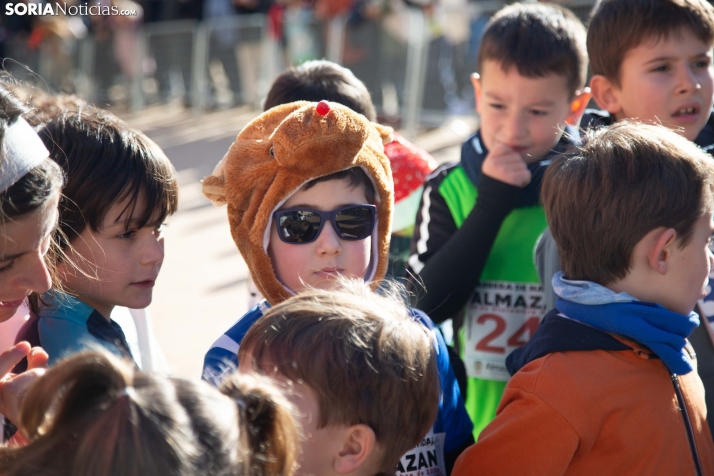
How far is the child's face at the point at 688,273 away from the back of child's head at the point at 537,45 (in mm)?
1019

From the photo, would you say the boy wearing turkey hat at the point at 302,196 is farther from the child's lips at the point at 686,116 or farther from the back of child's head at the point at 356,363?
the child's lips at the point at 686,116

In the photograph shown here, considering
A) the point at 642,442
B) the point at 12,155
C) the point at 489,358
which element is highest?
the point at 12,155

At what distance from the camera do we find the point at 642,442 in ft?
6.05

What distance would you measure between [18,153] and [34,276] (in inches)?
11.3

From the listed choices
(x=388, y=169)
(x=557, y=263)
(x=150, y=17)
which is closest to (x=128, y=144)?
(x=388, y=169)

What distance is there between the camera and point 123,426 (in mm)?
1183

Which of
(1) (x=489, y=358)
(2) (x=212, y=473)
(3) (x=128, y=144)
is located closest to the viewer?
(2) (x=212, y=473)

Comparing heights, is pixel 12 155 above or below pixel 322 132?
above

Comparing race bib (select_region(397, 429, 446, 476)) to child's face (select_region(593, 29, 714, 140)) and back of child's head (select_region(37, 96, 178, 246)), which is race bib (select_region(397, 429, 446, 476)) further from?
child's face (select_region(593, 29, 714, 140))

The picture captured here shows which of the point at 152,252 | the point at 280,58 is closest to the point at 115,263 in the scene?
the point at 152,252

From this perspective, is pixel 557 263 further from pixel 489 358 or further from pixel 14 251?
pixel 14 251

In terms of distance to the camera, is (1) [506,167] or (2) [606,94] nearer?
(1) [506,167]

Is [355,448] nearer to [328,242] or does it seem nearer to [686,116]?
[328,242]

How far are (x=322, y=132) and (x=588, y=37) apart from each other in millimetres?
1322
